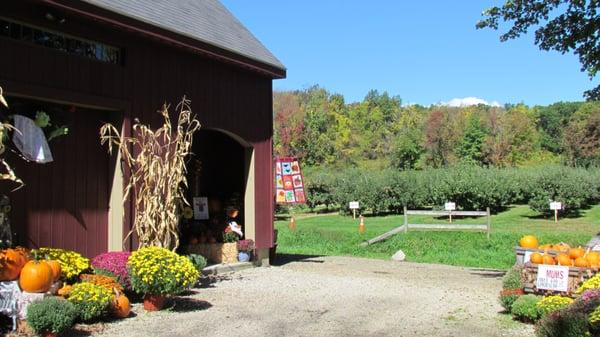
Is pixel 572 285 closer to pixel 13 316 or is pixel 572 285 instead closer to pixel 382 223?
pixel 13 316

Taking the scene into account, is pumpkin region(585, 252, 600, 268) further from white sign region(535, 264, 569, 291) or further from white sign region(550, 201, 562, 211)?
white sign region(550, 201, 562, 211)

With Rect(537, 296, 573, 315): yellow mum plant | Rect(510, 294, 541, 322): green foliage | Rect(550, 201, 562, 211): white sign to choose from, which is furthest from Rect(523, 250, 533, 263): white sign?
Rect(550, 201, 562, 211): white sign

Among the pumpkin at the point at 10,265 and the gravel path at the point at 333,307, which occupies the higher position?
the pumpkin at the point at 10,265

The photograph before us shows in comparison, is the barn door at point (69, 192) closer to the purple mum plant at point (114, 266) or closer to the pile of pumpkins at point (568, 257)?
the purple mum plant at point (114, 266)

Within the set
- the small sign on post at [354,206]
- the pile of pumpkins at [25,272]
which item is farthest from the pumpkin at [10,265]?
the small sign on post at [354,206]

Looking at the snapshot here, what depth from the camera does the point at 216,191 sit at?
1391 centimetres

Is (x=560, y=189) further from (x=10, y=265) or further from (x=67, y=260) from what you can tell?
(x=10, y=265)

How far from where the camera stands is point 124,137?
9188 mm

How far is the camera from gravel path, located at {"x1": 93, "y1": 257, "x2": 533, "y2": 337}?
6.99m

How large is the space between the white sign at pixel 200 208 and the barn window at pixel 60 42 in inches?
166

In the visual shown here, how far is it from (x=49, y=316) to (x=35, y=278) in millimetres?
663

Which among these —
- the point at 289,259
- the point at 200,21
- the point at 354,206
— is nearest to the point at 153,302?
the point at 200,21

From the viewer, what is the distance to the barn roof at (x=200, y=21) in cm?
925

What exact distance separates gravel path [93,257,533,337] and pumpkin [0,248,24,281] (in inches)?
45.5
